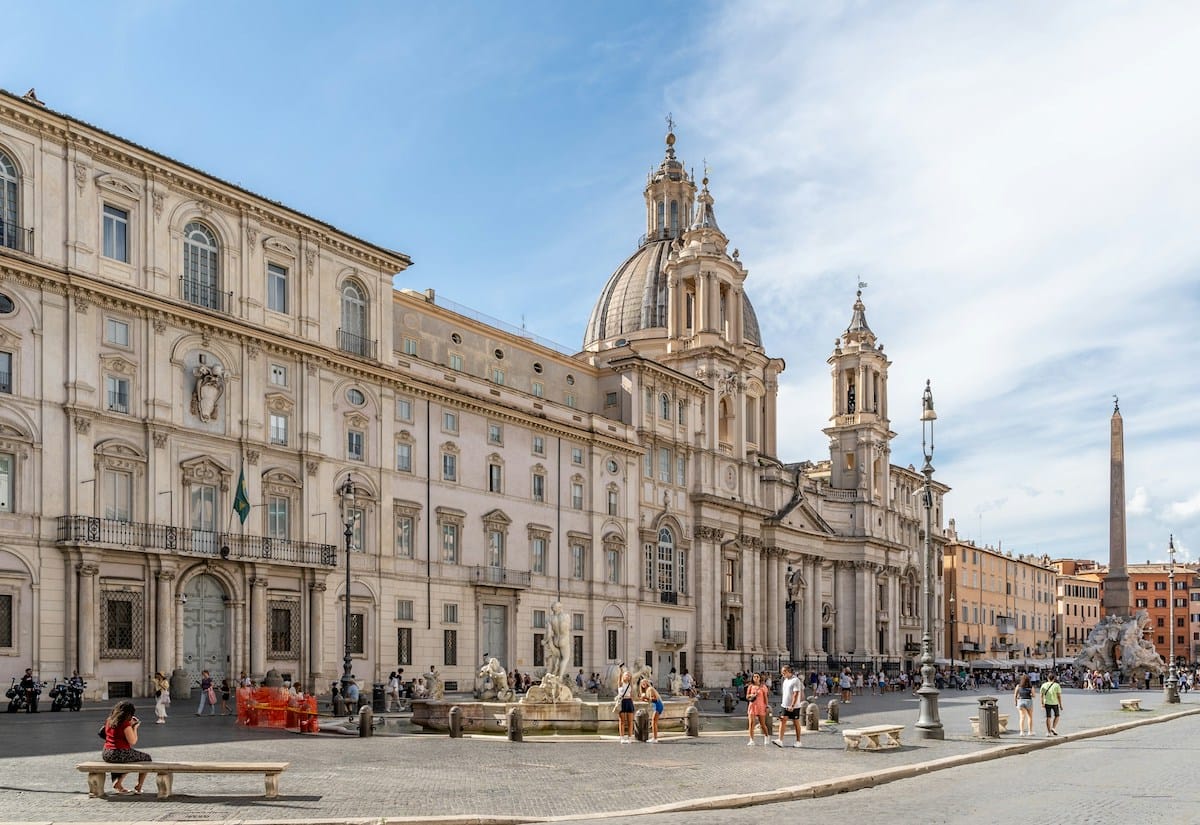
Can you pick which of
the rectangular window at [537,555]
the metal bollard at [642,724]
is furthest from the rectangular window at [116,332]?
the rectangular window at [537,555]

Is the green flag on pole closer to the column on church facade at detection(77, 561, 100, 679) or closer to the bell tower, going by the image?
the column on church facade at detection(77, 561, 100, 679)

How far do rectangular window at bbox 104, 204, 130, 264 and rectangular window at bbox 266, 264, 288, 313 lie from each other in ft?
19.4

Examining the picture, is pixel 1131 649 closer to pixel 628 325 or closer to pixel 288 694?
pixel 628 325

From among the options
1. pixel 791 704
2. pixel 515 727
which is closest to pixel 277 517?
pixel 515 727

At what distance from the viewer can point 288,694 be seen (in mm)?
31406

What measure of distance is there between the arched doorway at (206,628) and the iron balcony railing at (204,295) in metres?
8.77

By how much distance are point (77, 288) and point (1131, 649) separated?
62.2m

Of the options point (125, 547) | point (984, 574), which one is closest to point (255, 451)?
point (125, 547)

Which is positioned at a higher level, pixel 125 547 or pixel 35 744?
pixel 125 547

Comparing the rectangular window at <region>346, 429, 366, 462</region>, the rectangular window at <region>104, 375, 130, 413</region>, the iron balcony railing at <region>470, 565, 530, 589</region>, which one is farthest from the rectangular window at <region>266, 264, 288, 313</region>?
the iron balcony railing at <region>470, 565, 530, 589</region>

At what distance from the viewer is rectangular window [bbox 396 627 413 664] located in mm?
49906

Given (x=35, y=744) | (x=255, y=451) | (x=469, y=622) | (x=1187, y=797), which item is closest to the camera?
(x=1187, y=797)

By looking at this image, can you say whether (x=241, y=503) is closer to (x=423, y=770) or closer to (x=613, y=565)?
(x=423, y=770)

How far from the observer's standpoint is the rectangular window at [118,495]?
4000 centimetres
